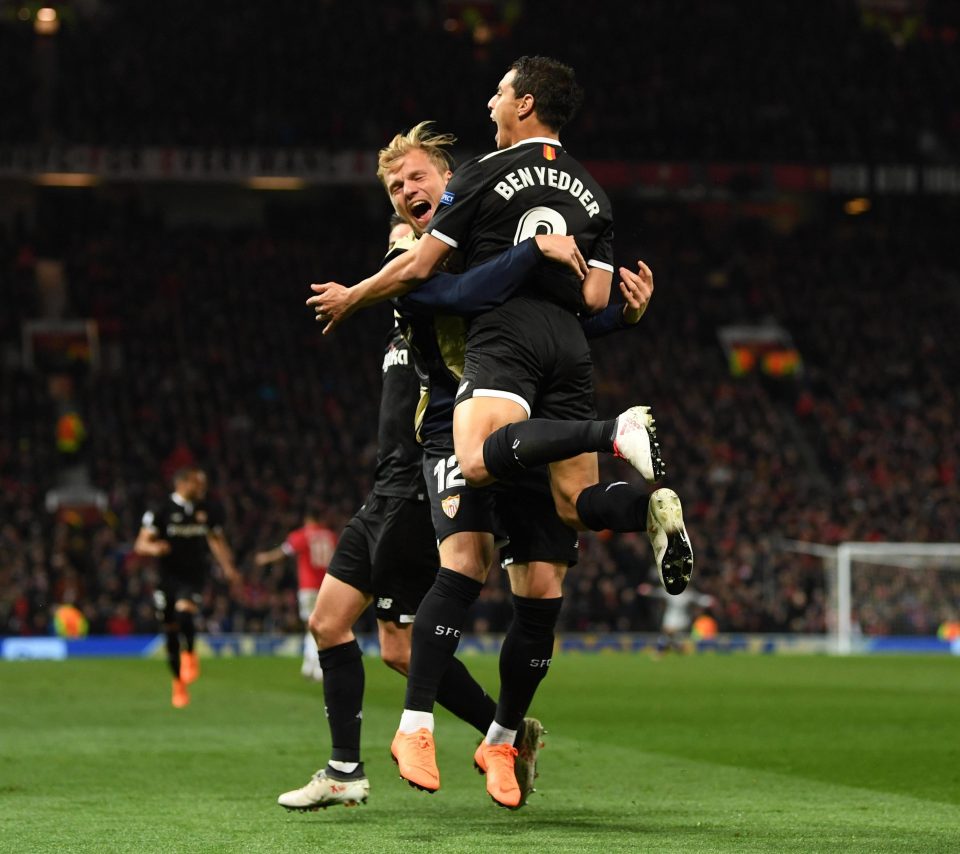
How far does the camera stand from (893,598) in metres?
27.0

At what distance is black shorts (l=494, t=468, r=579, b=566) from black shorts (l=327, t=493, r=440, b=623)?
71 centimetres

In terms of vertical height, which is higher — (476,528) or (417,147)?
(417,147)

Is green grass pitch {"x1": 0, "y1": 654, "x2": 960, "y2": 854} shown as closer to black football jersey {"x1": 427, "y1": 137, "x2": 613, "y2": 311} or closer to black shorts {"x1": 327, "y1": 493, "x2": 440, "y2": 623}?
black shorts {"x1": 327, "y1": 493, "x2": 440, "y2": 623}

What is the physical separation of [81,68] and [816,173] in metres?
15.9

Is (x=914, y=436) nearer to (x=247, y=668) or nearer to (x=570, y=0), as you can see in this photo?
(x=570, y=0)

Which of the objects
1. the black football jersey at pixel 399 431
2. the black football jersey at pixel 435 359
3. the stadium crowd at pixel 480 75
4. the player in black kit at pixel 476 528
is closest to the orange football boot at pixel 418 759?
the player in black kit at pixel 476 528

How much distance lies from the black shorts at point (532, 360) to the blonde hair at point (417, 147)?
1017 mm

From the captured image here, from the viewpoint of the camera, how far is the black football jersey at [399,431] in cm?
677

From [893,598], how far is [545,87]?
73.6 ft

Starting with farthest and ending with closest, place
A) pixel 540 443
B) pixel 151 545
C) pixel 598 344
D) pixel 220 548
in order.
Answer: pixel 598 344
pixel 220 548
pixel 151 545
pixel 540 443

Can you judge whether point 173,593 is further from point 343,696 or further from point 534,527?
point 534,527

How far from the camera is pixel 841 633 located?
27.2 metres

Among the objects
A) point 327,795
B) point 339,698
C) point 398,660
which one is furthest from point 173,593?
point 327,795

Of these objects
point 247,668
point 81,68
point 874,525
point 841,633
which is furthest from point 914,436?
point 81,68
